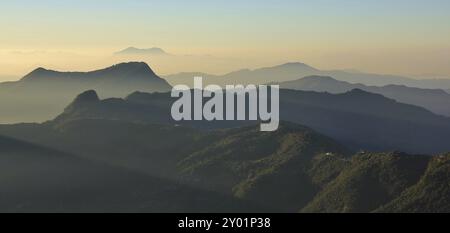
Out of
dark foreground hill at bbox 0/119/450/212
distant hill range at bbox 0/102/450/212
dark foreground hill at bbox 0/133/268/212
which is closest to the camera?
dark foreground hill at bbox 0/119/450/212

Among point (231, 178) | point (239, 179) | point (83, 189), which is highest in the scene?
point (231, 178)

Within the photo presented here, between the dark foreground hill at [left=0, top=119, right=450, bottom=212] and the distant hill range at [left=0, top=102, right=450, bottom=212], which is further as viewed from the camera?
the distant hill range at [left=0, top=102, right=450, bottom=212]

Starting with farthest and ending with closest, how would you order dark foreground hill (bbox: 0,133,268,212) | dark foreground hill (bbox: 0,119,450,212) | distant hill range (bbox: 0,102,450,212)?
dark foreground hill (bbox: 0,133,268,212), distant hill range (bbox: 0,102,450,212), dark foreground hill (bbox: 0,119,450,212)

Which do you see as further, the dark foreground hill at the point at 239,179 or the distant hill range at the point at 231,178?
the distant hill range at the point at 231,178

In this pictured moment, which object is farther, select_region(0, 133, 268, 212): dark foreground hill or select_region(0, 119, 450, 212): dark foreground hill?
select_region(0, 133, 268, 212): dark foreground hill

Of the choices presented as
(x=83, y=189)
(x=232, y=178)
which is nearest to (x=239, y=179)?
(x=232, y=178)

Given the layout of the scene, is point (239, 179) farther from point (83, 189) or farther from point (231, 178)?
point (83, 189)

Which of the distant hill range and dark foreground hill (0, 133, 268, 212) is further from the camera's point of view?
dark foreground hill (0, 133, 268, 212)

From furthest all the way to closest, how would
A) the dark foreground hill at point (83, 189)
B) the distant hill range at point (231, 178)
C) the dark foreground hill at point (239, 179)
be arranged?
the dark foreground hill at point (83, 189) → the distant hill range at point (231, 178) → the dark foreground hill at point (239, 179)

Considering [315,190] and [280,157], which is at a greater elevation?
[280,157]
